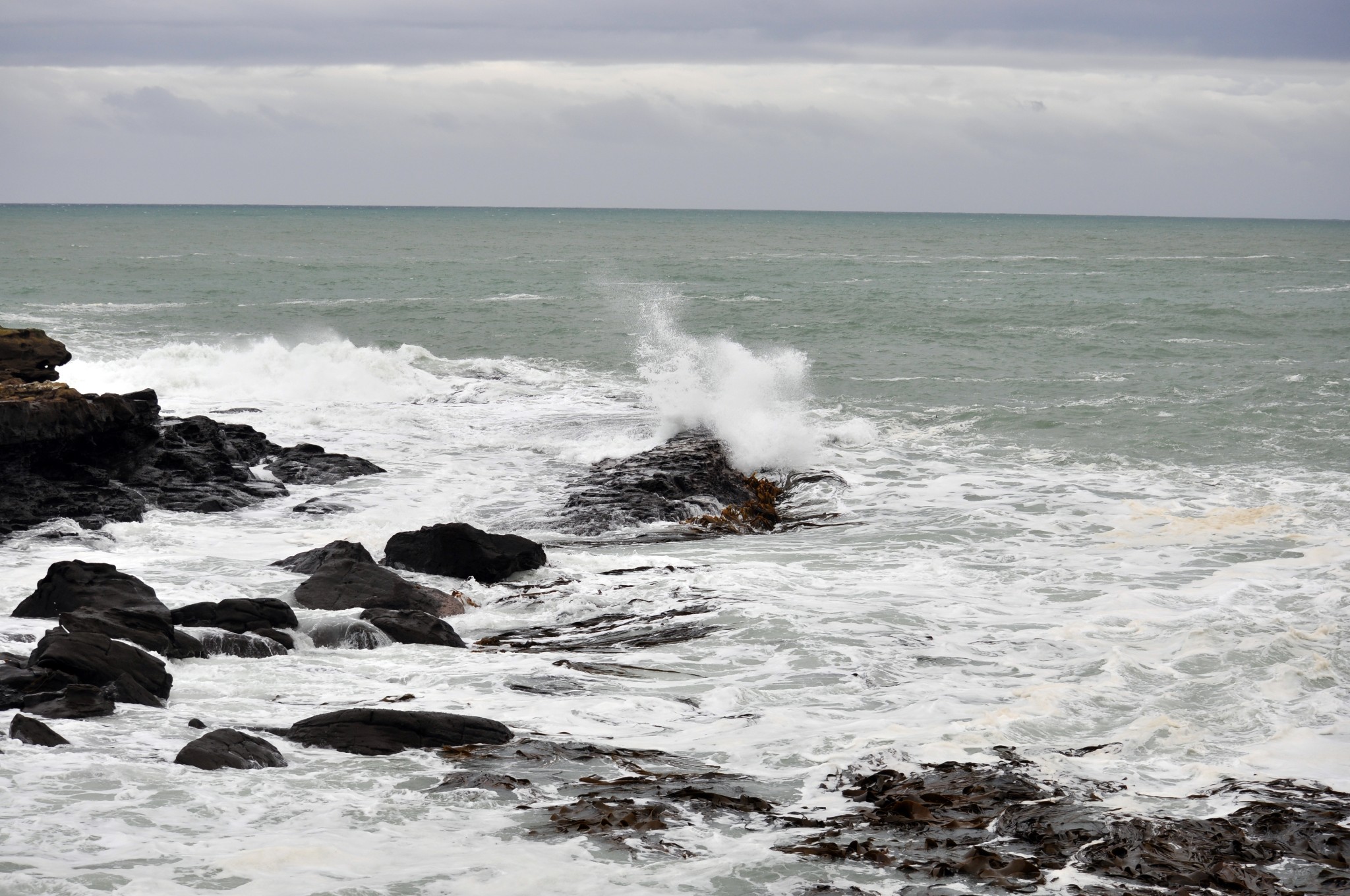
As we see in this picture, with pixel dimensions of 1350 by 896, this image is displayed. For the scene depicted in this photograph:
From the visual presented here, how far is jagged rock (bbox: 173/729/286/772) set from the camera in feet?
22.7

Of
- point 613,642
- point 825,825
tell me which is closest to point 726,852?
point 825,825

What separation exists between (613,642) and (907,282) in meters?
44.0

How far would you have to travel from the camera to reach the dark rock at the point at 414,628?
31.7ft

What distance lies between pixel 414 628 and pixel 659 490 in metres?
5.87

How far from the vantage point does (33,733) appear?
7086mm

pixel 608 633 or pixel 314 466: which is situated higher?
pixel 314 466

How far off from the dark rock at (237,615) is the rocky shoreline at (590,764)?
0.05ft

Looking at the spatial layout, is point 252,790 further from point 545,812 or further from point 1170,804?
point 1170,804

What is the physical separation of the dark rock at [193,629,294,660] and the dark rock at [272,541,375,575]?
1.87 meters

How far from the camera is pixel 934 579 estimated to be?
1191 cm

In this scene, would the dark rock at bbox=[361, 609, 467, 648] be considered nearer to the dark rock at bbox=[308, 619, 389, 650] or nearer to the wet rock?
the dark rock at bbox=[308, 619, 389, 650]

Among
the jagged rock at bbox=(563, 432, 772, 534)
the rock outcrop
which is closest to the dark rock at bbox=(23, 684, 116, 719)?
the rock outcrop

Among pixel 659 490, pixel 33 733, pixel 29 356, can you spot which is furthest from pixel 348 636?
pixel 29 356

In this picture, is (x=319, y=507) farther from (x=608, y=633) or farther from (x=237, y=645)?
(x=608, y=633)
